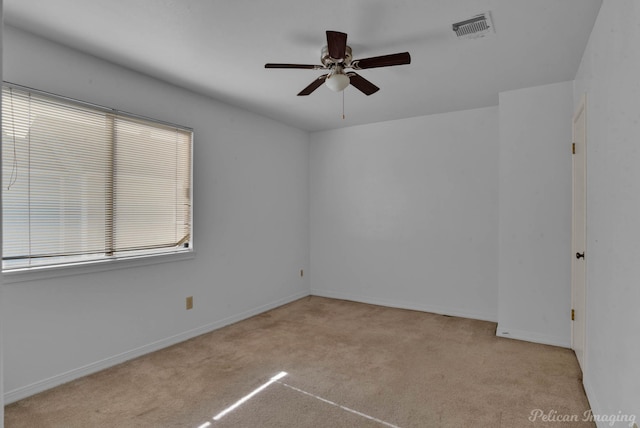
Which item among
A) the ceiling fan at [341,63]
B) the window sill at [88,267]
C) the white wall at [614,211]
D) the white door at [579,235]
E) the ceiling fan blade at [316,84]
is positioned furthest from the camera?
the white door at [579,235]

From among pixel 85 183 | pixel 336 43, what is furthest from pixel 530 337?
pixel 85 183

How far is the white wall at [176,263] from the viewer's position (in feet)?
8.04

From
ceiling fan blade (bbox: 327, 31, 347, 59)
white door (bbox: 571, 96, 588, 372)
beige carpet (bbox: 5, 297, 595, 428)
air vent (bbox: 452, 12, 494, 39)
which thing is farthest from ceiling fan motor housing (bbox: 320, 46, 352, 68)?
beige carpet (bbox: 5, 297, 595, 428)

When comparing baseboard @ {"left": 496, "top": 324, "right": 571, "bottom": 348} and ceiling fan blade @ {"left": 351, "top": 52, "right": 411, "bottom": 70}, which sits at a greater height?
ceiling fan blade @ {"left": 351, "top": 52, "right": 411, "bottom": 70}

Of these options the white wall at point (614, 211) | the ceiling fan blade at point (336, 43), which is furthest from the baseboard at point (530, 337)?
the ceiling fan blade at point (336, 43)

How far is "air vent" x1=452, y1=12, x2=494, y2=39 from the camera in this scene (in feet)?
7.34

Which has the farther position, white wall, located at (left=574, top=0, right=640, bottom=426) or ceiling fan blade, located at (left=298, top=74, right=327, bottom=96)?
ceiling fan blade, located at (left=298, top=74, right=327, bottom=96)

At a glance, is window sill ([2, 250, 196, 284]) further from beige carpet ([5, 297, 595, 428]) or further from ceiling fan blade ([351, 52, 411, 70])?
ceiling fan blade ([351, 52, 411, 70])

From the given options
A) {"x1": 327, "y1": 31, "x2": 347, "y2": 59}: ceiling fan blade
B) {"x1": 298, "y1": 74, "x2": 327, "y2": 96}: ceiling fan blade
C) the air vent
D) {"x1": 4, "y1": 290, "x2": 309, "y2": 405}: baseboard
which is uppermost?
the air vent

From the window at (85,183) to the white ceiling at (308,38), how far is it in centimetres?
52

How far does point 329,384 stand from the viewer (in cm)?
259

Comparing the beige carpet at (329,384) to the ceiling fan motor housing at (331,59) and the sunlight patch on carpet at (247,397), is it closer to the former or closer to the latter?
the sunlight patch on carpet at (247,397)

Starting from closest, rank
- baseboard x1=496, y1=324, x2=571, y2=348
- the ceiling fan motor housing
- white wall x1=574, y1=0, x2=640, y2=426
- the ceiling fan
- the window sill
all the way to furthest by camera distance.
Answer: white wall x1=574, y1=0, x2=640, y2=426
the ceiling fan
the window sill
the ceiling fan motor housing
baseboard x1=496, y1=324, x2=571, y2=348

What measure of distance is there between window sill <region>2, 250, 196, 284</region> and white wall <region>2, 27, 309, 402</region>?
0.05 metres
